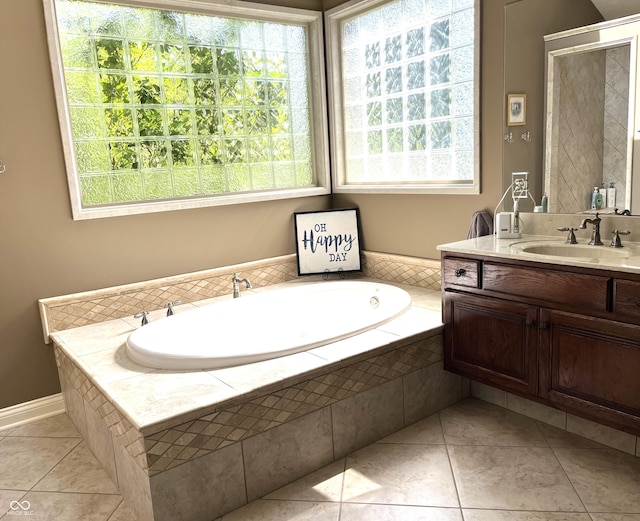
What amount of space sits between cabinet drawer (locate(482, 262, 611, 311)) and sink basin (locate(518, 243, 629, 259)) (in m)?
0.15

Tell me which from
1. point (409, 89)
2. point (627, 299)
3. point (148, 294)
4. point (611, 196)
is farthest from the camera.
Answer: point (409, 89)

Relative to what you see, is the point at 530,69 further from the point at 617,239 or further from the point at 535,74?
the point at 617,239

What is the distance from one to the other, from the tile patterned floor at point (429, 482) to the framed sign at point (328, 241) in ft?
4.59

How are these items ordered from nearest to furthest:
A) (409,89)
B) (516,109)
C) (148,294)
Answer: (516,109)
(148,294)
(409,89)

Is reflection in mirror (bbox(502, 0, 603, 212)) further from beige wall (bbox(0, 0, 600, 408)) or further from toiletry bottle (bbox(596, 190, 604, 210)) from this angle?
toiletry bottle (bbox(596, 190, 604, 210))

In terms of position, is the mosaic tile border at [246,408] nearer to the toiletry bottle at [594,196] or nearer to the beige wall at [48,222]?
the beige wall at [48,222]

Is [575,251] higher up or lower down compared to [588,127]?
lower down

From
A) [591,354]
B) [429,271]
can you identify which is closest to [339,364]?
[591,354]

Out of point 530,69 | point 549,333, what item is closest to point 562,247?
point 549,333

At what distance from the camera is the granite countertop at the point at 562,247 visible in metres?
2.00

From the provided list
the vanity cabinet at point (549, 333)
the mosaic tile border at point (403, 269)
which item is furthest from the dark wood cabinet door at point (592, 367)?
the mosaic tile border at point (403, 269)

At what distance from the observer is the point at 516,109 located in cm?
266

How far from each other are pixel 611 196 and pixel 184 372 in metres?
1.96

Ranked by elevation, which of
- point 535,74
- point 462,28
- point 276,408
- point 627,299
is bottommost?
point 276,408
